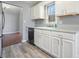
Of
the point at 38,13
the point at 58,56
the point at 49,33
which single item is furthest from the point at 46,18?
the point at 58,56

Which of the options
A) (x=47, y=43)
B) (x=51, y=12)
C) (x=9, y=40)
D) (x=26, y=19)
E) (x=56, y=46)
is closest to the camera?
(x=56, y=46)

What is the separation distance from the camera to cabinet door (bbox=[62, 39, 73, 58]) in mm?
2576

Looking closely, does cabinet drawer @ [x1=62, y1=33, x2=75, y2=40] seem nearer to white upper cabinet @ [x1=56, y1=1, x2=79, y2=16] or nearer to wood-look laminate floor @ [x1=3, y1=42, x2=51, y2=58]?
white upper cabinet @ [x1=56, y1=1, x2=79, y2=16]

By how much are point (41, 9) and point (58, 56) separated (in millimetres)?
2940

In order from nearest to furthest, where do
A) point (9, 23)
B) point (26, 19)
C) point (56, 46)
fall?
point (56, 46), point (9, 23), point (26, 19)

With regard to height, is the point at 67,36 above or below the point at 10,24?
below

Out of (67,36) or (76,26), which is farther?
(76,26)

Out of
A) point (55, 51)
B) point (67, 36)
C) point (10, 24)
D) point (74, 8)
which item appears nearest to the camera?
point (67, 36)

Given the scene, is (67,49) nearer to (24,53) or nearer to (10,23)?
(24,53)

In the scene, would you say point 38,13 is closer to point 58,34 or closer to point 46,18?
point 46,18

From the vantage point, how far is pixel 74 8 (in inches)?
118

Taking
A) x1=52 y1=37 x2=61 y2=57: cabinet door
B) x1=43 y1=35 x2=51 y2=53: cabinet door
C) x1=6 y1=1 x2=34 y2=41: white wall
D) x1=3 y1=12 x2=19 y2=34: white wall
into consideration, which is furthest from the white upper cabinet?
x1=6 y1=1 x2=34 y2=41: white wall

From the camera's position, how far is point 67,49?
8.82ft

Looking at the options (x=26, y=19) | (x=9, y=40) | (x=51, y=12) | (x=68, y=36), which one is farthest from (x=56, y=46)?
(x=26, y=19)
